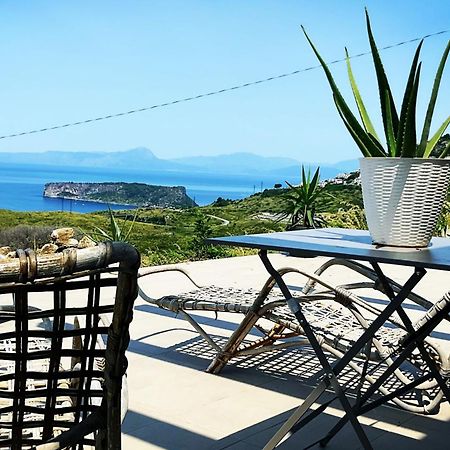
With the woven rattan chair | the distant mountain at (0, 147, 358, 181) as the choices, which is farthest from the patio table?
the distant mountain at (0, 147, 358, 181)

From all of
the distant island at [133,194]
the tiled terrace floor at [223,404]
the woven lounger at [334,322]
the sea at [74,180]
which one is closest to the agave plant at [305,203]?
A: the sea at [74,180]

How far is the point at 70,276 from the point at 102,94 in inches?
2347

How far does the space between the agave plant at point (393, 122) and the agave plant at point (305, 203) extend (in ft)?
19.0

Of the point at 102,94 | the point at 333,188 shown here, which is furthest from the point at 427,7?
the point at 102,94

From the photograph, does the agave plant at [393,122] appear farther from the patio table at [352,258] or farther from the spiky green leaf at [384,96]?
the patio table at [352,258]

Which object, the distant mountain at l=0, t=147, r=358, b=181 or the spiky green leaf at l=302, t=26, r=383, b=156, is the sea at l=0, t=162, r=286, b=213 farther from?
the distant mountain at l=0, t=147, r=358, b=181

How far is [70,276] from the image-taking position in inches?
41.9

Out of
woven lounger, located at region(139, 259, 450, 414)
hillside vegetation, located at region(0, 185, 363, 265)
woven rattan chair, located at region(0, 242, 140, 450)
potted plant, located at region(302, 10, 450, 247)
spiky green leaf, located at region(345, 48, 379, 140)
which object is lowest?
hillside vegetation, located at region(0, 185, 363, 265)

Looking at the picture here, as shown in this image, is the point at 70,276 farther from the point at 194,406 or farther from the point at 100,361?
the point at 194,406

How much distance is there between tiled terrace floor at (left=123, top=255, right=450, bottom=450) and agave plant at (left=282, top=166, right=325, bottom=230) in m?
3.96

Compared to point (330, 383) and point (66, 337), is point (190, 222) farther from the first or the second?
point (66, 337)

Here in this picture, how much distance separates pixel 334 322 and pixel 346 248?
1.10 meters

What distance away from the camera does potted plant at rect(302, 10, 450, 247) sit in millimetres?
1862

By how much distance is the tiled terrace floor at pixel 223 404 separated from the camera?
2312 millimetres
